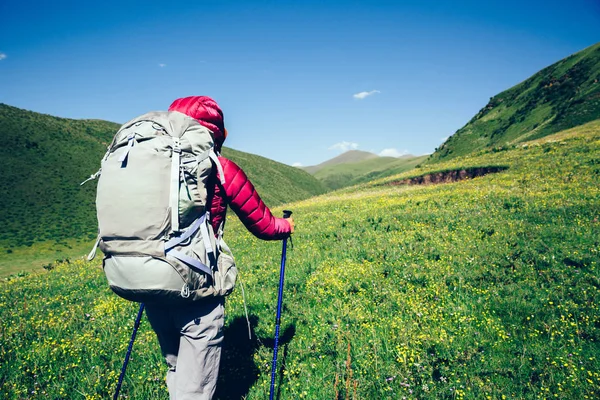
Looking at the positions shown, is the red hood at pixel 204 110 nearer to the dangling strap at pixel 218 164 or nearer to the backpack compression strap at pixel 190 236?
the dangling strap at pixel 218 164

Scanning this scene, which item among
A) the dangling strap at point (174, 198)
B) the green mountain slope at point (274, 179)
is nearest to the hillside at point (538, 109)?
the dangling strap at point (174, 198)

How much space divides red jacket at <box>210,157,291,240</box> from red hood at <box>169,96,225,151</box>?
0.40 m

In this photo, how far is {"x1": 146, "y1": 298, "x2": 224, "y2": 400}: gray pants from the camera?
122 inches

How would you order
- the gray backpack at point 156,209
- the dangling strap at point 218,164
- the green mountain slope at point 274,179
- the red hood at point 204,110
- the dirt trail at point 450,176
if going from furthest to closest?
the green mountain slope at point 274,179 < the dirt trail at point 450,176 < the red hood at point 204,110 < the dangling strap at point 218,164 < the gray backpack at point 156,209

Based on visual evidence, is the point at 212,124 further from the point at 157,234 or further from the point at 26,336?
the point at 26,336

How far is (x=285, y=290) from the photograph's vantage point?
7859mm

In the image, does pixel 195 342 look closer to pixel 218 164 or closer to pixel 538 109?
pixel 218 164

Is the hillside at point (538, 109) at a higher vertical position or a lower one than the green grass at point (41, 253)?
higher

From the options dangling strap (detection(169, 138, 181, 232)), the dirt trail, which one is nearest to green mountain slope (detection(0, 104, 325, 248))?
the dirt trail

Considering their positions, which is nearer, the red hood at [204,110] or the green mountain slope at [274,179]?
the red hood at [204,110]

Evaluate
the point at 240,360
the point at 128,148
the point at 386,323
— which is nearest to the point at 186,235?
the point at 128,148

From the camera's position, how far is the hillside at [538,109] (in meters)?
40.0

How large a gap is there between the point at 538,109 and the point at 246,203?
2581 inches

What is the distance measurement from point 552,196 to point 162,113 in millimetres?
16541
